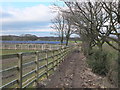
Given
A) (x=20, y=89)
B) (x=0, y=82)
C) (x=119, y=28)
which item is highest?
(x=119, y=28)

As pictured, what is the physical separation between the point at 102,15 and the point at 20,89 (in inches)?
502

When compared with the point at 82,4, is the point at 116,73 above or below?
below

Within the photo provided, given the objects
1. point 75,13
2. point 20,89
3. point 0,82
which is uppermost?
point 75,13

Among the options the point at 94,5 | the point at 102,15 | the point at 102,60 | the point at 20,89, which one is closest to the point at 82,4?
the point at 94,5

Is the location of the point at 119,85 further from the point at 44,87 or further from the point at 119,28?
the point at 119,28

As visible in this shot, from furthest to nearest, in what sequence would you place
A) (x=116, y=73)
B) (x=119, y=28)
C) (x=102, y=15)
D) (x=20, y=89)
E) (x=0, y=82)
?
(x=102, y=15) → (x=119, y=28) → (x=0, y=82) → (x=116, y=73) → (x=20, y=89)

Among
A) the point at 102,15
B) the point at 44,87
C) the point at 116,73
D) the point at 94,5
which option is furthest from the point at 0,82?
the point at 102,15

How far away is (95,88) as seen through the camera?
6.18m

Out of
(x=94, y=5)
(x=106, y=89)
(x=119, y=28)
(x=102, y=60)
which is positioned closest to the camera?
(x=106, y=89)

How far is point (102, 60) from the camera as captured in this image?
34.0 ft

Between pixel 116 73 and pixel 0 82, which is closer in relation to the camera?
pixel 116 73

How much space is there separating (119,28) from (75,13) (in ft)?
12.5

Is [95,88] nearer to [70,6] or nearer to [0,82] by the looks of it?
[0,82]

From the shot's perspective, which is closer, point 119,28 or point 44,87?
point 44,87
